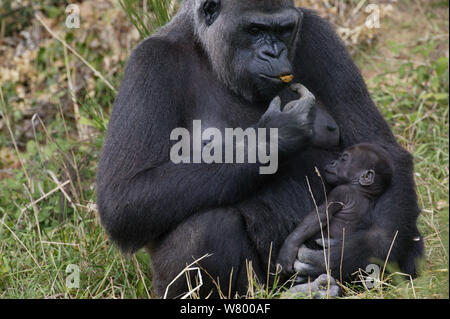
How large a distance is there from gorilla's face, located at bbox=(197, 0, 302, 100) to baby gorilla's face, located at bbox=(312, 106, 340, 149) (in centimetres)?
33

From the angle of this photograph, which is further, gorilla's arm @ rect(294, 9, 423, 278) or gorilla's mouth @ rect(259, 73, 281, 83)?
gorilla's arm @ rect(294, 9, 423, 278)

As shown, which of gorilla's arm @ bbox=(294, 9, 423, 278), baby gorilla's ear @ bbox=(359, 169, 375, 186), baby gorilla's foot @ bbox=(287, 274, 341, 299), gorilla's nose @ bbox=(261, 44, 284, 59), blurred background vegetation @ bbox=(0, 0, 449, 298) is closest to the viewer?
baby gorilla's foot @ bbox=(287, 274, 341, 299)

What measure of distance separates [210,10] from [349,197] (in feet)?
3.88

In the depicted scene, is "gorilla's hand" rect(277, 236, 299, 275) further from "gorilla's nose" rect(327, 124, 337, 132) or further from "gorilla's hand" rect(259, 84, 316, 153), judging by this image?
"gorilla's nose" rect(327, 124, 337, 132)

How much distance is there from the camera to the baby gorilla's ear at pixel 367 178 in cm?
362

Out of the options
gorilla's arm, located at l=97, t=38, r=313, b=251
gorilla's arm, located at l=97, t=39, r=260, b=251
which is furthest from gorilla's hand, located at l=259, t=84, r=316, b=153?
gorilla's arm, located at l=97, t=39, r=260, b=251

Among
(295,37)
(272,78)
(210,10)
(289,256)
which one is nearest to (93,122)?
(210,10)

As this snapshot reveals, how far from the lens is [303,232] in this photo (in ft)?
11.8

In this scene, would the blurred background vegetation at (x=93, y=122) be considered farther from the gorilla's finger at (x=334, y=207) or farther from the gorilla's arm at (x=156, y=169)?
the gorilla's arm at (x=156, y=169)

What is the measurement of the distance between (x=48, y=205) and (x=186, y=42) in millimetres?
1880

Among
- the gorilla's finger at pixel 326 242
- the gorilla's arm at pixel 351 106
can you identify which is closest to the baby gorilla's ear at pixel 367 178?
the gorilla's arm at pixel 351 106

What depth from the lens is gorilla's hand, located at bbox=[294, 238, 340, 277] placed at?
3.54m

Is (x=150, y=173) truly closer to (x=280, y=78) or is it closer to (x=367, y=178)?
(x=280, y=78)

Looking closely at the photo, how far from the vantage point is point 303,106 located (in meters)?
3.55
